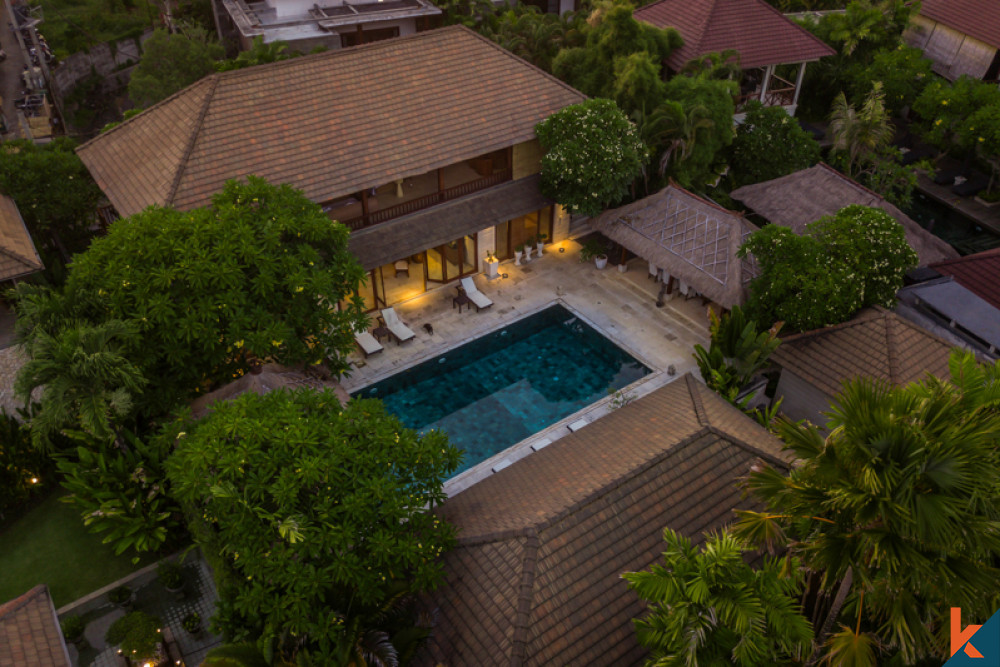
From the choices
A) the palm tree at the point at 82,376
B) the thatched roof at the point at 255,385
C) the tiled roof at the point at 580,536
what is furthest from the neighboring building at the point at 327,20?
the tiled roof at the point at 580,536

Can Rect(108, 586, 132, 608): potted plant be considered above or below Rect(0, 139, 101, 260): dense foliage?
below

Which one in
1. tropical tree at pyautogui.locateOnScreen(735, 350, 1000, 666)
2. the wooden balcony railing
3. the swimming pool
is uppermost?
tropical tree at pyautogui.locateOnScreen(735, 350, 1000, 666)

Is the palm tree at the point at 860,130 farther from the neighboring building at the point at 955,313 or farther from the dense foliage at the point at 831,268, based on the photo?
the dense foliage at the point at 831,268

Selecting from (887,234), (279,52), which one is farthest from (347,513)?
(279,52)

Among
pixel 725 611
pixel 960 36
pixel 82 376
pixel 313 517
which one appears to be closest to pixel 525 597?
pixel 313 517

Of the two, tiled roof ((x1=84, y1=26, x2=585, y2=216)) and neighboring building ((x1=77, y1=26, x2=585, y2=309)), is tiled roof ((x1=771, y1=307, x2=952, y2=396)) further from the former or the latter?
tiled roof ((x1=84, y1=26, x2=585, y2=216))

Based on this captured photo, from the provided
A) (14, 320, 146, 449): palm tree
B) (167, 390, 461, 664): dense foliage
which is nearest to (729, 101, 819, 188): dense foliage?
(167, 390, 461, 664): dense foliage
